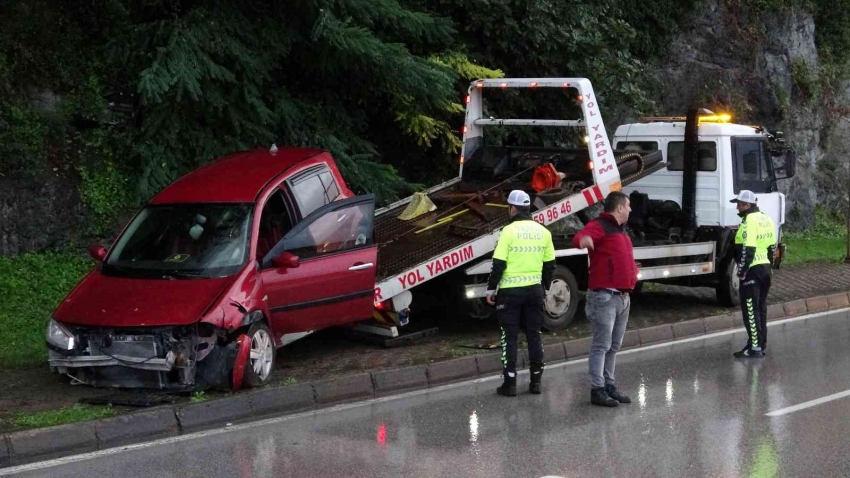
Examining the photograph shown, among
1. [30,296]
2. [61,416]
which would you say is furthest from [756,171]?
[61,416]

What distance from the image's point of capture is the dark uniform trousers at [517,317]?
9.04 metres

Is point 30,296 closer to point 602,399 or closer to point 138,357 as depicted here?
point 138,357

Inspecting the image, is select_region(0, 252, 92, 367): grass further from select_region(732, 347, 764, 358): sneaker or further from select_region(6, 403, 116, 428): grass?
select_region(732, 347, 764, 358): sneaker

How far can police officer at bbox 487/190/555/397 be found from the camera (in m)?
8.95

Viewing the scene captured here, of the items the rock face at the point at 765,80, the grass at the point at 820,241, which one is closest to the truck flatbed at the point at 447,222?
the grass at the point at 820,241

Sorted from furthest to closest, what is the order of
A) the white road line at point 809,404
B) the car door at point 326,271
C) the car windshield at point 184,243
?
the car door at point 326,271 → the car windshield at point 184,243 → the white road line at point 809,404

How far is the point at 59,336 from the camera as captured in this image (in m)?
8.65

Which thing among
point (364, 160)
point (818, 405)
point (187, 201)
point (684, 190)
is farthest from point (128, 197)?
point (818, 405)

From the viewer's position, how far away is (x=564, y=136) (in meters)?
17.6

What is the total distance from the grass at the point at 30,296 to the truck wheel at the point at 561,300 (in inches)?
212

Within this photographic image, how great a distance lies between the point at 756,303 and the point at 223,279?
5.78 meters

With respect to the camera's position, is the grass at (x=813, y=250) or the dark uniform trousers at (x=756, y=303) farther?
the grass at (x=813, y=250)

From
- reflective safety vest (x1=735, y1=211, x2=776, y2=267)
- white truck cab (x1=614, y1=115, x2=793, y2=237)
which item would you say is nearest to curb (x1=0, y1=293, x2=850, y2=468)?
reflective safety vest (x1=735, y1=211, x2=776, y2=267)

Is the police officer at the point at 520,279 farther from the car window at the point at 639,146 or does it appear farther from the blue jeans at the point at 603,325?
the car window at the point at 639,146
